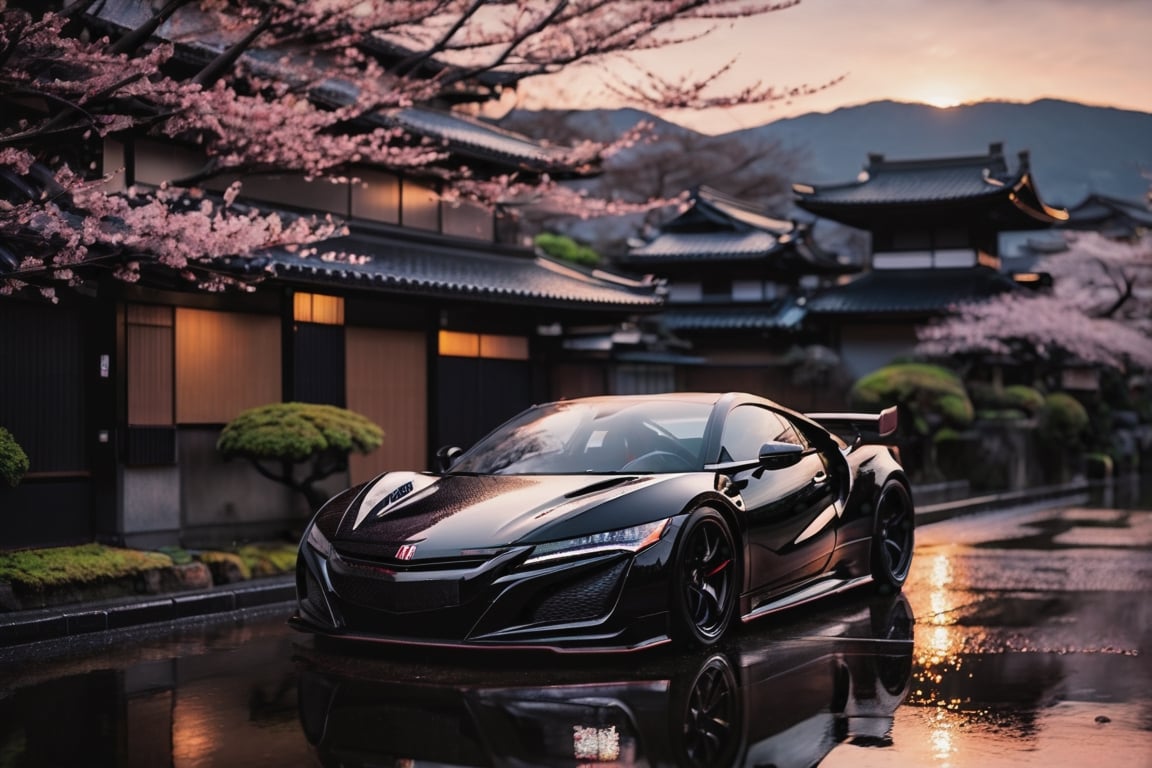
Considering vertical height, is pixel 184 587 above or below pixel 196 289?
below

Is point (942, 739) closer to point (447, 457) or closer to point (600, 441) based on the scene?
point (600, 441)

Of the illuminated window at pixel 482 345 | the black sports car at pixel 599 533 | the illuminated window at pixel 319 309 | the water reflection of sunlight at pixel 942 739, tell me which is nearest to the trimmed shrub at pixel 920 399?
the illuminated window at pixel 482 345

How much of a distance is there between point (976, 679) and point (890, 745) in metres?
1.66

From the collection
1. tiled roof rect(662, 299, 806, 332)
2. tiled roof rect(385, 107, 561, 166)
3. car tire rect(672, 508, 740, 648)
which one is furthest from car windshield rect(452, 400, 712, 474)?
tiled roof rect(662, 299, 806, 332)

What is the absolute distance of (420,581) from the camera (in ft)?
21.2

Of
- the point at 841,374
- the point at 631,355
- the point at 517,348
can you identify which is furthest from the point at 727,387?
the point at 517,348

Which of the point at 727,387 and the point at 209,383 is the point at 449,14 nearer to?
the point at 209,383

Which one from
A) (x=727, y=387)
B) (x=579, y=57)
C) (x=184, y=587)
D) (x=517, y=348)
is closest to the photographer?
(x=184, y=587)

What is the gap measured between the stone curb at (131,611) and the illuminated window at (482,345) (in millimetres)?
8305

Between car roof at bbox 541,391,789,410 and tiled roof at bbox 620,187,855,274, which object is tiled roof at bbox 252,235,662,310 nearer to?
car roof at bbox 541,391,789,410

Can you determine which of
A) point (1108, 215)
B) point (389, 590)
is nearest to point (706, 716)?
point (389, 590)

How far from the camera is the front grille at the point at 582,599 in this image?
255 inches

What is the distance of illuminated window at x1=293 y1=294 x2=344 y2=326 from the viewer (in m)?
16.7

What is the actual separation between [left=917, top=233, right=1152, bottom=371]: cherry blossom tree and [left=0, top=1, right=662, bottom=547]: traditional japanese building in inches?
623
